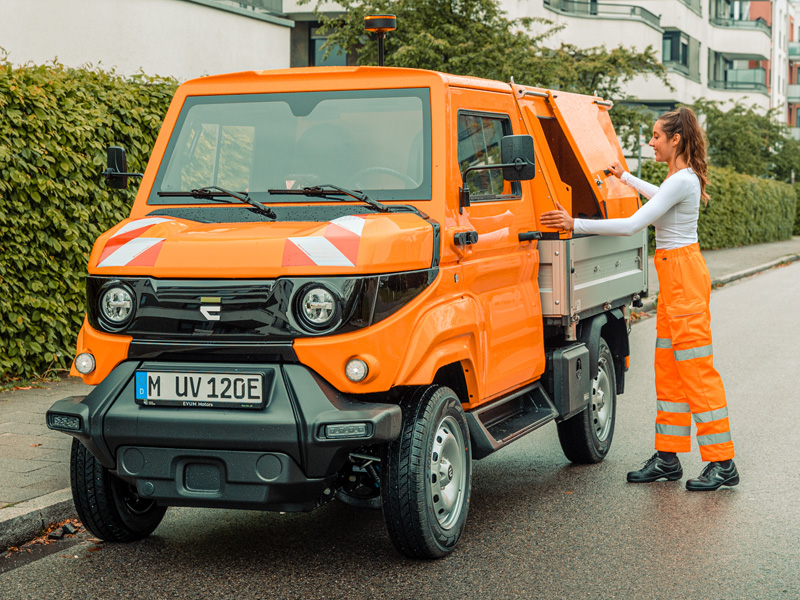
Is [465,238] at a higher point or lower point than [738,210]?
lower

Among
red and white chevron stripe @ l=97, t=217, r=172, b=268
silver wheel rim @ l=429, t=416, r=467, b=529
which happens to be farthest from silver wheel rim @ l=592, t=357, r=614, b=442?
red and white chevron stripe @ l=97, t=217, r=172, b=268

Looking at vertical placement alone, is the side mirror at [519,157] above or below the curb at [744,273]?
above

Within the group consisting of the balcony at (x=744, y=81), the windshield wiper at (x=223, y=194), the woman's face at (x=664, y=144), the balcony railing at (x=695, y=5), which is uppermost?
the balcony railing at (x=695, y=5)

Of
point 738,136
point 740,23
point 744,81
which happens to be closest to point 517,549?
point 738,136

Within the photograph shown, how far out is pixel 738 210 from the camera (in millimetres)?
34938

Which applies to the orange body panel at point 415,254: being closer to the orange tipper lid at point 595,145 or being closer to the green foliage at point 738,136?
the orange tipper lid at point 595,145

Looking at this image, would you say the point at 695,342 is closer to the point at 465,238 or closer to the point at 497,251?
the point at 497,251

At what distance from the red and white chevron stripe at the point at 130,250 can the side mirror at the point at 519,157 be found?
172cm

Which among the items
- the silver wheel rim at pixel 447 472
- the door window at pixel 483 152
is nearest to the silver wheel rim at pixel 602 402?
the door window at pixel 483 152

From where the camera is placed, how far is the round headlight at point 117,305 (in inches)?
188

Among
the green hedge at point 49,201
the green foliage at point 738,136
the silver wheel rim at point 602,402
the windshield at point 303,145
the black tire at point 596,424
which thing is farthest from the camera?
the green foliage at point 738,136

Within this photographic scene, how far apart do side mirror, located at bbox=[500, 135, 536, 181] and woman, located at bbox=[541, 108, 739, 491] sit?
3.23 ft

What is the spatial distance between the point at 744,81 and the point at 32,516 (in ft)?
194

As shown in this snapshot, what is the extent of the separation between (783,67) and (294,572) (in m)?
75.4
